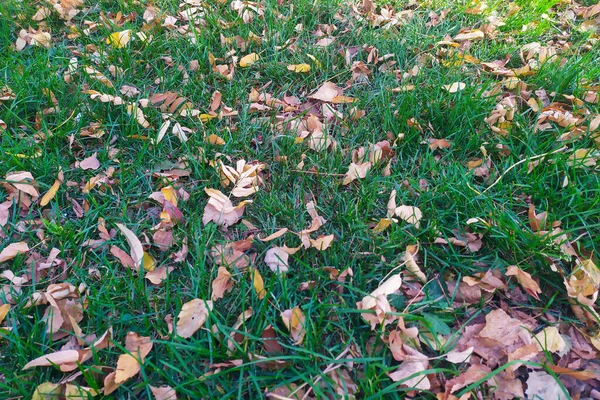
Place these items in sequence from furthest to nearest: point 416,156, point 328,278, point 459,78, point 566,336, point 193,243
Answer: point 459,78 < point 416,156 < point 193,243 < point 328,278 < point 566,336

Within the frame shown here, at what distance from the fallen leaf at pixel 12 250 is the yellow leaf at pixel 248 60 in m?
1.56

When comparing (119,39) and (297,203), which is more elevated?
A: (119,39)

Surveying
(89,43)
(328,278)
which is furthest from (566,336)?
(89,43)

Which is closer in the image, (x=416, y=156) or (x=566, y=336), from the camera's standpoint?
(x=566, y=336)

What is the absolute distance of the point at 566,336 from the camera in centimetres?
167

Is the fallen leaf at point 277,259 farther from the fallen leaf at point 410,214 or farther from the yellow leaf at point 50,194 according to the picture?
the yellow leaf at point 50,194

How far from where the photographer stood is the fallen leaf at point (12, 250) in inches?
73.4

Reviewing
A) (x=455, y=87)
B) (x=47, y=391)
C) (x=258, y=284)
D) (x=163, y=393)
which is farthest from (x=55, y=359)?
(x=455, y=87)

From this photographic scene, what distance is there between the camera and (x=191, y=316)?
1644mm

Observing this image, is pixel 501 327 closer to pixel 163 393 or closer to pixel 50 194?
pixel 163 393

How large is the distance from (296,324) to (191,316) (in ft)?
1.26

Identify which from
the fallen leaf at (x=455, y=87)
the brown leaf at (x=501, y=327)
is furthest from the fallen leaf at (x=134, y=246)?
the fallen leaf at (x=455, y=87)

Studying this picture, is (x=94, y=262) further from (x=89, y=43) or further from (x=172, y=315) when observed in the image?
(x=89, y=43)

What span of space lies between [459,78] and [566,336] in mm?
1476
